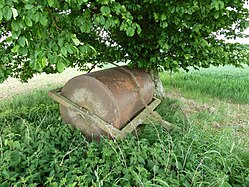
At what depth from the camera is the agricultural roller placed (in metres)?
2.80

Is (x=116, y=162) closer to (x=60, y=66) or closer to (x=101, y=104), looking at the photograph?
(x=101, y=104)

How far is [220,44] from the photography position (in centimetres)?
400

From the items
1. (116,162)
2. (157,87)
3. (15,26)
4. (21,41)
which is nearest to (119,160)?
(116,162)

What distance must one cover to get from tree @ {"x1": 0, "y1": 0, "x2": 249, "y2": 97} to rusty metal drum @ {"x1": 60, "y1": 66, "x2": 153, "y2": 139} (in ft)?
1.26

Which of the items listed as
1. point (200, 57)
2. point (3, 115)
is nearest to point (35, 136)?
point (3, 115)

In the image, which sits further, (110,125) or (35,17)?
(110,125)

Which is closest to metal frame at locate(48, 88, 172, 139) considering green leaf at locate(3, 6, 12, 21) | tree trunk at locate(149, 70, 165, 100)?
green leaf at locate(3, 6, 12, 21)

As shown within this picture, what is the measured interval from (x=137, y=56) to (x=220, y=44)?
1401mm

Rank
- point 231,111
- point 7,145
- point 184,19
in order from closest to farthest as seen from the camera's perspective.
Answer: point 7,145 → point 184,19 → point 231,111

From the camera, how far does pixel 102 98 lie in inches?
111

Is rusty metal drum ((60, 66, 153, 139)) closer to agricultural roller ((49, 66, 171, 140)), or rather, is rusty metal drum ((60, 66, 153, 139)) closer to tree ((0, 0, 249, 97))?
agricultural roller ((49, 66, 171, 140))

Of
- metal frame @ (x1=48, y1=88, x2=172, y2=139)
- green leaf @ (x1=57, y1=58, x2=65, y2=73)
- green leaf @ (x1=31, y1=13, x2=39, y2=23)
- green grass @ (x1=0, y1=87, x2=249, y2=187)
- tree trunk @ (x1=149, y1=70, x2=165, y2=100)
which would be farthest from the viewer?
tree trunk @ (x1=149, y1=70, x2=165, y2=100)

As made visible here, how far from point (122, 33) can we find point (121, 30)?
152cm

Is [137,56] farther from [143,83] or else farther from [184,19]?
[184,19]
